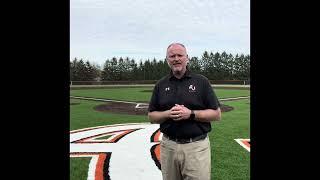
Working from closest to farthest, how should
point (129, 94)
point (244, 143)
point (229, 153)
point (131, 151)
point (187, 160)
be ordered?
point (187, 160) < point (229, 153) < point (131, 151) < point (244, 143) < point (129, 94)

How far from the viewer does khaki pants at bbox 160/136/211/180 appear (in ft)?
12.6

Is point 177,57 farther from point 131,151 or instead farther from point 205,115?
point 131,151

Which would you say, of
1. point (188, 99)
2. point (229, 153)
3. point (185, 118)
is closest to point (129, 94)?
point (229, 153)

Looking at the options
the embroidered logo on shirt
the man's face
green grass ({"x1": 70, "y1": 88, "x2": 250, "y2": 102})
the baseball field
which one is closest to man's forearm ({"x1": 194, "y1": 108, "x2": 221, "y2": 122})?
the embroidered logo on shirt

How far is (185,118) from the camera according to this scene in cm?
376

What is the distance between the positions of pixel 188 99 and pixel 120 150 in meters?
5.34

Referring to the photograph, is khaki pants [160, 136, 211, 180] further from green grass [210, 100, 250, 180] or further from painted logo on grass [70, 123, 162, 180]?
green grass [210, 100, 250, 180]

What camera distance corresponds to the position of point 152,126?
12852 millimetres

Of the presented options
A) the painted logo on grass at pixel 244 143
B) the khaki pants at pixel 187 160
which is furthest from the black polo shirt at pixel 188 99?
the painted logo on grass at pixel 244 143

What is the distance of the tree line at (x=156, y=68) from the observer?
244 ft

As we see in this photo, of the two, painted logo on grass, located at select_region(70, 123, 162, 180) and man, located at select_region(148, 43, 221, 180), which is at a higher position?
man, located at select_region(148, 43, 221, 180)
